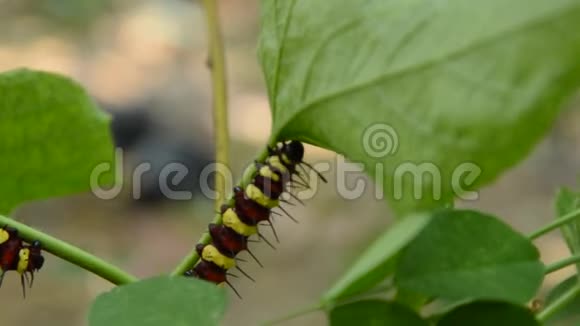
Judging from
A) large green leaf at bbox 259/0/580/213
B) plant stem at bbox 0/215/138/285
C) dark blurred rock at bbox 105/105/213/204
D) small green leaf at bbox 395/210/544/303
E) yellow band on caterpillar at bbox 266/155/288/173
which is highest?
large green leaf at bbox 259/0/580/213

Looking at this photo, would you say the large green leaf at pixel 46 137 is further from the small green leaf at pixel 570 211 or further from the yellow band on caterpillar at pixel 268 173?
the small green leaf at pixel 570 211

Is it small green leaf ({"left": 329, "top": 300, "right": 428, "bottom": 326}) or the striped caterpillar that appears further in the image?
the striped caterpillar

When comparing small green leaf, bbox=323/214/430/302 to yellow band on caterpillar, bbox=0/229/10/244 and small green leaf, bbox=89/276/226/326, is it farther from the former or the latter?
yellow band on caterpillar, bbox=0/229/10/244

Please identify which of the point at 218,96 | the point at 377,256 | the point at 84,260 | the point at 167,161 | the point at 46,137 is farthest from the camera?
the point at 167,161

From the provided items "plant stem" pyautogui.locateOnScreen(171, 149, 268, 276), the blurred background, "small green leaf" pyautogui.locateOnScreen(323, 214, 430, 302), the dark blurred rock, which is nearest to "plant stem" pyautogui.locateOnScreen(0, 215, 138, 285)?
"plant stem" pyautogui.locateOnScreen(171, 149, 268, 276)

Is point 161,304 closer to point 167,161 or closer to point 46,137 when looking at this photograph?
point 46,137

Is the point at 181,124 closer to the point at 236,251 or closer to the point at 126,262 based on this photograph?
the point at 126,262

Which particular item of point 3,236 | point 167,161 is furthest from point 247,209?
point 167,161
